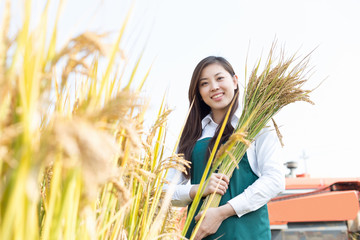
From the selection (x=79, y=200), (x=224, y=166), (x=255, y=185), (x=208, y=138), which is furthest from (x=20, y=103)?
(x=208, y=138)

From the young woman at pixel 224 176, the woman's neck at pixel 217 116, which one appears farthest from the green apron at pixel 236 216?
the woman's neck at pixel 217 116

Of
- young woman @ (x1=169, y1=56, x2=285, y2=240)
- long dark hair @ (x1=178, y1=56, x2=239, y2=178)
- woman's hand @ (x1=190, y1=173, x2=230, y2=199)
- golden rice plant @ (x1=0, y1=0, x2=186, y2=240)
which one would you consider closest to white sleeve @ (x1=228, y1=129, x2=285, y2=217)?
young woman @ (x1=169, y1=56, x2=285, y2=240)

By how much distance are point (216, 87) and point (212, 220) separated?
2.17 feet

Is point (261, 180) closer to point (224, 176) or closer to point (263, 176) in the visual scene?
point (263, 176)

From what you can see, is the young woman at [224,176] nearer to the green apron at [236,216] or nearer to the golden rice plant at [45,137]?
the green apron at [236,216]

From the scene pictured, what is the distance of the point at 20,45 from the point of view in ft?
1.61

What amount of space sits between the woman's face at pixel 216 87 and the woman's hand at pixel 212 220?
0.54 metres

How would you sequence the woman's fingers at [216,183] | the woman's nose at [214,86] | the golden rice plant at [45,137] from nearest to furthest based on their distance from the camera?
1. the golden rice plant at [45,137]
2. the woman's fingers at [216,183]
3. the woman's nose at [214,86]

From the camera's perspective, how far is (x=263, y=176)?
1.53m

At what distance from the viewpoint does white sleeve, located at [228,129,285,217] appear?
148cm

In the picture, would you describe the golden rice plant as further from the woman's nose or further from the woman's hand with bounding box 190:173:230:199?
the woman's nose

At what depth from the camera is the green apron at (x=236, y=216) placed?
4.98ft

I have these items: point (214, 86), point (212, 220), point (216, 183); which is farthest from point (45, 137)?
point (214, 86)

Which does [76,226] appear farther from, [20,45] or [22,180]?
[20,45]
